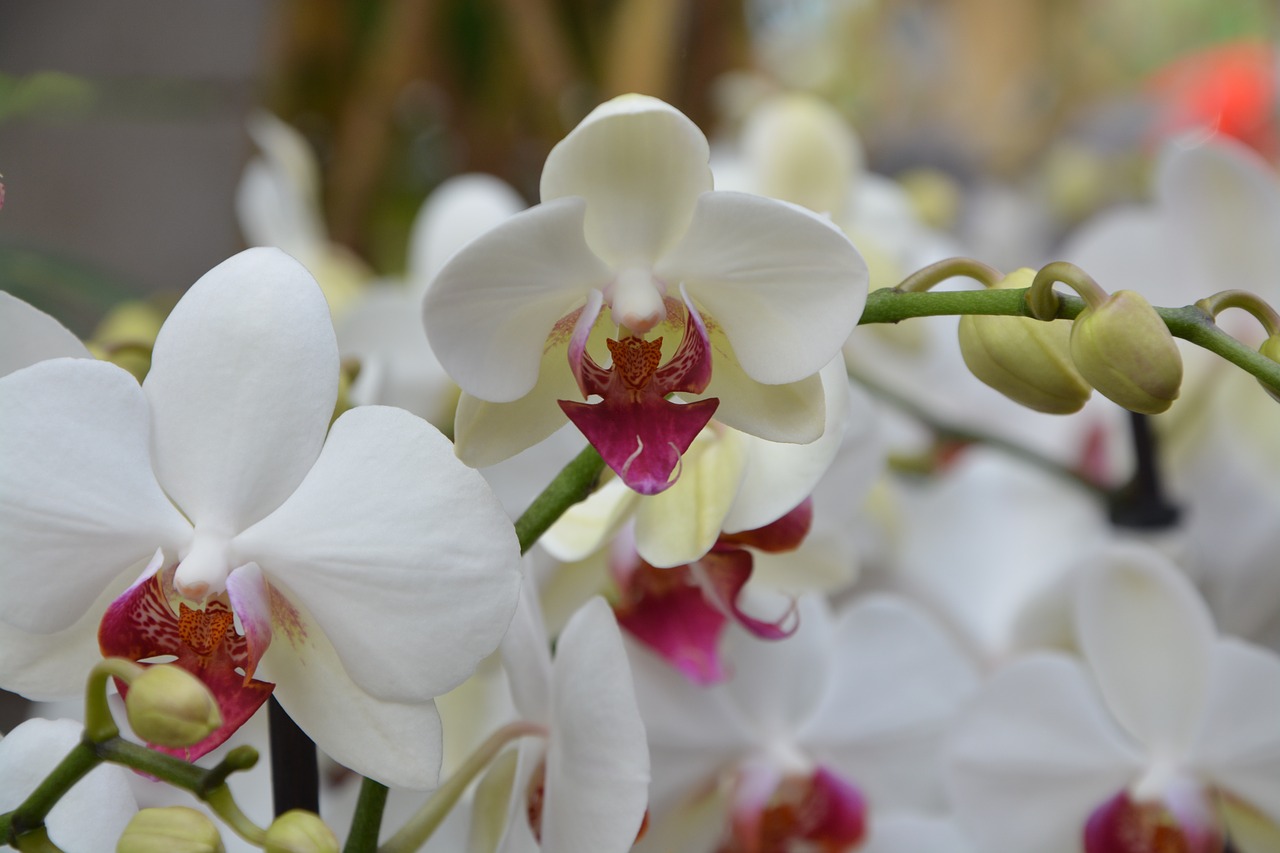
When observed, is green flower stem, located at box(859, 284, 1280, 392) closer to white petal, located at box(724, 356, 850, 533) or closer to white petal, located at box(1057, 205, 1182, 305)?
white petal, located at box(724, 356, 850, 533)

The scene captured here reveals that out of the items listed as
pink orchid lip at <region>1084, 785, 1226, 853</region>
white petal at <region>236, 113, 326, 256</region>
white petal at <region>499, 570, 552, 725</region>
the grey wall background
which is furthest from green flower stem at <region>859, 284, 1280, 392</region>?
the grey wall background

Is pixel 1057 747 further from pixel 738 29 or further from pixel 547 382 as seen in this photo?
pixel 738 29

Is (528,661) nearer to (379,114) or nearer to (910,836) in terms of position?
(910,836)

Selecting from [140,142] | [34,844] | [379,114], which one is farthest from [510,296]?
[140,142]

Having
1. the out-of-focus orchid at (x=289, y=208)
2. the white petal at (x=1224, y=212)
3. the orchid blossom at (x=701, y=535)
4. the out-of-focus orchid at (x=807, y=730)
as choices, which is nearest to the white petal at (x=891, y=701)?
the out-of-focus orchid at (x=807, y=730)

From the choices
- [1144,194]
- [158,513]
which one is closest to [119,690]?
[158,513]

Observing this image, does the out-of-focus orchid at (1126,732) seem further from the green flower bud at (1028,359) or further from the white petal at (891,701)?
the green flower bud at (1028,359)
